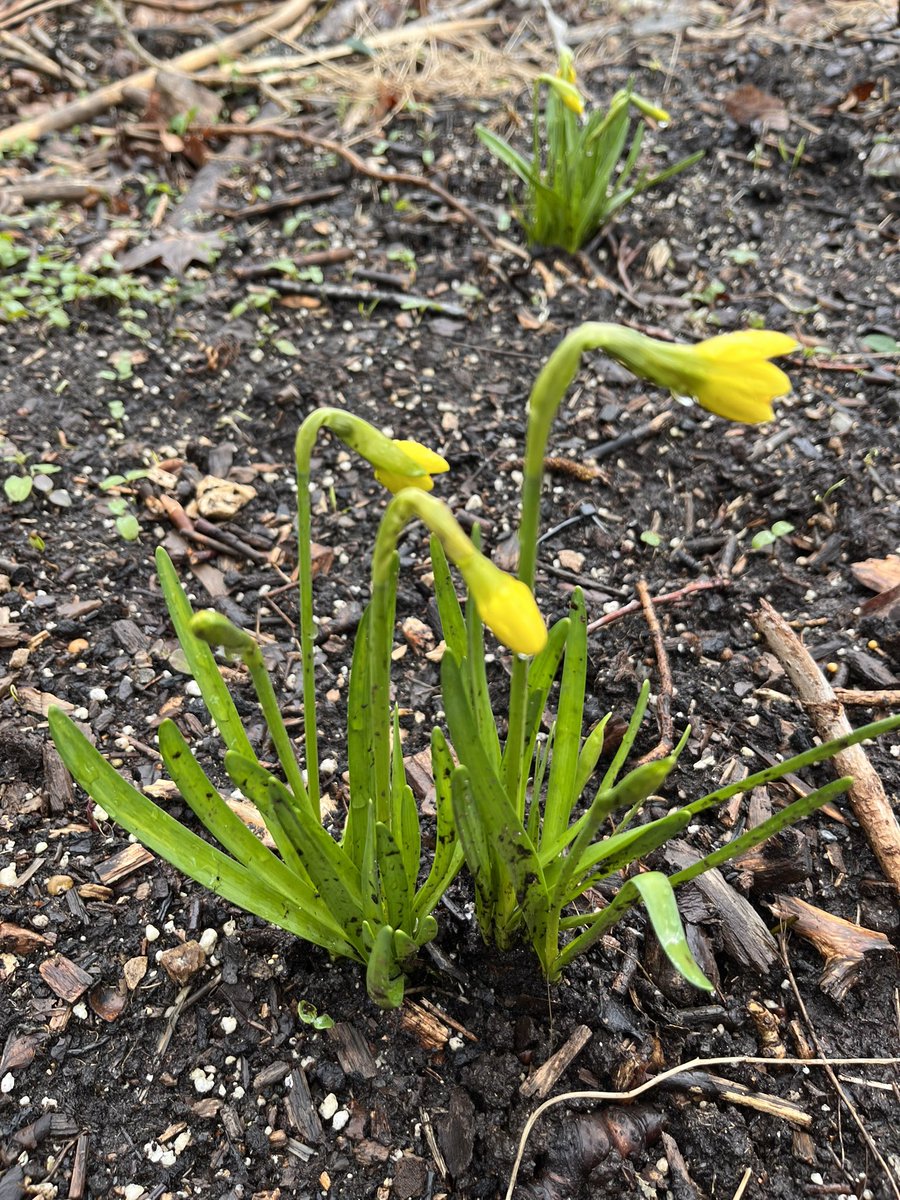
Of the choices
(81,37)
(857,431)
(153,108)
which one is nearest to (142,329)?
(153,108)

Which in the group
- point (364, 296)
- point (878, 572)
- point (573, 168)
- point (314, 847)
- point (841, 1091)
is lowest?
point (841, 1091)

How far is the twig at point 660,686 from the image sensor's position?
1976 mm

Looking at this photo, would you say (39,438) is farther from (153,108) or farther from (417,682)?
(153,108)

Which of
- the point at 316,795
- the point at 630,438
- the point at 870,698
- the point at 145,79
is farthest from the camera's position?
the point at 145,79

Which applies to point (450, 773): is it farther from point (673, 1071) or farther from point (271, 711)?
point (673, 1071)

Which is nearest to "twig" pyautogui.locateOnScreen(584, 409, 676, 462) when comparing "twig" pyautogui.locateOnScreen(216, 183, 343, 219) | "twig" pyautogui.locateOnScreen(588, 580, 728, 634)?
"twig" pyautogui.locateOnScreen(588, 580, 728, 634)

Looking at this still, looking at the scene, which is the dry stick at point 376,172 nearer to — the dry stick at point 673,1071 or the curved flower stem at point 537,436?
the curved flower stem at point 537,436

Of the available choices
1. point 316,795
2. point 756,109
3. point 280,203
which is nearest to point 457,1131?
point 316,795

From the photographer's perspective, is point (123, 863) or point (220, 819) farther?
point (123, 863)

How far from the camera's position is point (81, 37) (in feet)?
15.8

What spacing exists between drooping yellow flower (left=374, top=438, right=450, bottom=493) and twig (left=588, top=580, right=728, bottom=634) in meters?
1.21

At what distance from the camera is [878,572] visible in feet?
7.73

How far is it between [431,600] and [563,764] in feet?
3.20

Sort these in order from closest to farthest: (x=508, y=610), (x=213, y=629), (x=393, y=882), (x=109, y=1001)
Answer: (x=508, y=610) → (x=213, y=629) → (x=393, y=882) → (x=109, y=1001)
